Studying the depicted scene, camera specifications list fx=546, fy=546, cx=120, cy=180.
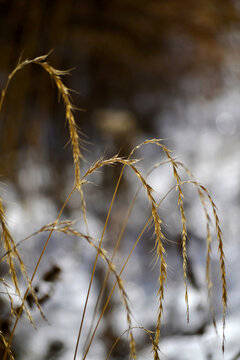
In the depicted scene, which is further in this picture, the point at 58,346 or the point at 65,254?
the point at 65,254

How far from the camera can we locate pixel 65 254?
6.28ft

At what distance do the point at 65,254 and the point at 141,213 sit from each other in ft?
1.18

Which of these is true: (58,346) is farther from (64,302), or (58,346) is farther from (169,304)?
(169,304)

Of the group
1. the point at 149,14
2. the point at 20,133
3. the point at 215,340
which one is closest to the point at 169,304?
the point at 215,340

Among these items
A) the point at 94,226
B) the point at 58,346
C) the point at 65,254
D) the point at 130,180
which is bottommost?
the point at 58,346

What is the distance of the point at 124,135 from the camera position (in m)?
2.40

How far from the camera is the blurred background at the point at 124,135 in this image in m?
1.53

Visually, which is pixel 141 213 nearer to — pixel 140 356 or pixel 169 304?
pixel 169 304

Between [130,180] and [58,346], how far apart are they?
97cm

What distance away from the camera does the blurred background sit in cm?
153

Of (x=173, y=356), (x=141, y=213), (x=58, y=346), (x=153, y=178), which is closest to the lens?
(x=173, y=356)

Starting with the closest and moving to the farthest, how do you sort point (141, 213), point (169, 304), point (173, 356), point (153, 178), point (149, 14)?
1. point (173, 356)
2. point (169, 304)
3. point (141, 213)
4. point (153, 178)
5. point (149, 14)

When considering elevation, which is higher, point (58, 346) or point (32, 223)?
point (32, 223)

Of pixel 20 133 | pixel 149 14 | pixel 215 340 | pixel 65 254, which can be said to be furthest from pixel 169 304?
pixel 149 14
